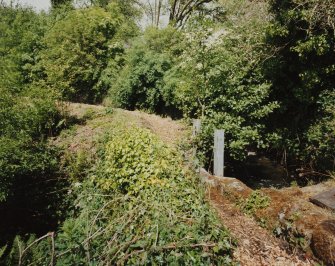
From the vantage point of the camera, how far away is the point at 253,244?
4.40 m

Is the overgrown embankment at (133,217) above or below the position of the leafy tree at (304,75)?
below

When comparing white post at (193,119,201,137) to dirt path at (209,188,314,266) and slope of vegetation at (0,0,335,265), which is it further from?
dirt path at (209,188,314,266)

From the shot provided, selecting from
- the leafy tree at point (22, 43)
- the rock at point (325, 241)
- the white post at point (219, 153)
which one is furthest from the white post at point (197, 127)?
the leafy tree at point (22, 43)

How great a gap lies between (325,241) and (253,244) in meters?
0.98

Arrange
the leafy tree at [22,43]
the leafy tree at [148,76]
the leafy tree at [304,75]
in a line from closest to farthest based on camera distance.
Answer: the leafy tree at [304,75], the leafy tree at [148,76], the leafy tree at [22,43]

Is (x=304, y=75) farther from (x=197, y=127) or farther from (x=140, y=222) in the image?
(x=140, y=222)

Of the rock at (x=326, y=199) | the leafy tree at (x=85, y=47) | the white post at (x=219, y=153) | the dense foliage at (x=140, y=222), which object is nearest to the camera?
the dense foliage at (x=140, y=222)

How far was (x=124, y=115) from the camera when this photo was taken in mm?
11383

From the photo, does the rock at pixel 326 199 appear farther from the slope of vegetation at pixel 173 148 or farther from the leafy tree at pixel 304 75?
the leafy tree at pixel 304 75

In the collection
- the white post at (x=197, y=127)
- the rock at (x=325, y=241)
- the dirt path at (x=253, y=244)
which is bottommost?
the dirt path at (x=253, y=244)

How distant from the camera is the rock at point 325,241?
12.2ft

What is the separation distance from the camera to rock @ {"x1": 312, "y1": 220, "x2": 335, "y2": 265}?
146 inches

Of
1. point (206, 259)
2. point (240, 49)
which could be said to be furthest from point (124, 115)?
point (206, 259)

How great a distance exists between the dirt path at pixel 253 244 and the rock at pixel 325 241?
200 millimetres
